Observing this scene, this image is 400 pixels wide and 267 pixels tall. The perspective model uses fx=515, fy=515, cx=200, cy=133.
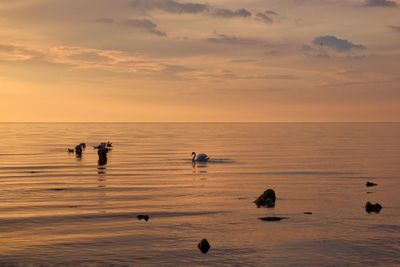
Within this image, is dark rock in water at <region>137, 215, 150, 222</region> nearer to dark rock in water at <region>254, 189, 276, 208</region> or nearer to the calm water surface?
the calm water surface

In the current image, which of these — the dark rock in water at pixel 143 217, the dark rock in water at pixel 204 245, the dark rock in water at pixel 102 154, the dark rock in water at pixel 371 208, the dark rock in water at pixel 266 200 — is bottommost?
the dark rock in water at pixel 204 245

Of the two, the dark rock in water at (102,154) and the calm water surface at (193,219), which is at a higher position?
the dark rock in water at (102,154)

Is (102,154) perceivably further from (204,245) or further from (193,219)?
(204,245)

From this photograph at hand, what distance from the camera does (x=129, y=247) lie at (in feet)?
80.9

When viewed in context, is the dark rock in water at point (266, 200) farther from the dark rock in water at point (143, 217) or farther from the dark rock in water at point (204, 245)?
the dark rock in water at point (204, 245)

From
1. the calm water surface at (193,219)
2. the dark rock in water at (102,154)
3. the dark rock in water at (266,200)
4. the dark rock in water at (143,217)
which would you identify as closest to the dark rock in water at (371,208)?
the calm water surface at (193,219)

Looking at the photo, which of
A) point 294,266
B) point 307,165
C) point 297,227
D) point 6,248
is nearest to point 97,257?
point 6,248

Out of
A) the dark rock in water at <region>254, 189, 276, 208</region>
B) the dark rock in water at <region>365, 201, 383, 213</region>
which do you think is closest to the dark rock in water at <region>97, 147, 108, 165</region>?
the dark rock in water at <region>254, 189, 276, 208</region>

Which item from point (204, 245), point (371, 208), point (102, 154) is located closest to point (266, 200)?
point (371, 208)

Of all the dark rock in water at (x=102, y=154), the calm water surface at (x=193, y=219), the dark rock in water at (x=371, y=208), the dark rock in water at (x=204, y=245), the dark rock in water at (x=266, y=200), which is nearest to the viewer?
the calm water surface at (x=193, y=219)

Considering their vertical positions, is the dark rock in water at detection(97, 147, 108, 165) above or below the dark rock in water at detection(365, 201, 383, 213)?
above

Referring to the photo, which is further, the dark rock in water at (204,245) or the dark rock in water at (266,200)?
the dark rock in water at (266,200)

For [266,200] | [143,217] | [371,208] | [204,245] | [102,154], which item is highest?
[102,154]

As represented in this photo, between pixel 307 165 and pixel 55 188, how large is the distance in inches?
1480
